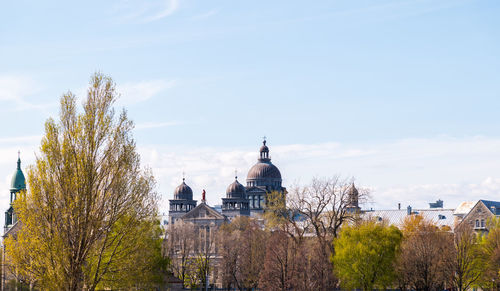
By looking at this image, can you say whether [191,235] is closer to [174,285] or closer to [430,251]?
[174,285]

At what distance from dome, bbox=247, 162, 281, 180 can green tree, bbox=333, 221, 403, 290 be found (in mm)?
93792

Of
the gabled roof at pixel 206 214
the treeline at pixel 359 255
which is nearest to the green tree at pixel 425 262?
the treeline at pixel 359 255

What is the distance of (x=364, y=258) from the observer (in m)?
72.9

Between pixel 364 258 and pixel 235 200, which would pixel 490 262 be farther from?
pixel 235 200

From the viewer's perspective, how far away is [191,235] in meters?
108

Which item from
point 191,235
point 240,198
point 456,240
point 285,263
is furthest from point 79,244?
point 240,198

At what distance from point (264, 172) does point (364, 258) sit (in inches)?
3780

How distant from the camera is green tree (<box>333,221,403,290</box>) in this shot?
72.8m

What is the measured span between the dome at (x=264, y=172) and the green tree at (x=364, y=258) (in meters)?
93.8

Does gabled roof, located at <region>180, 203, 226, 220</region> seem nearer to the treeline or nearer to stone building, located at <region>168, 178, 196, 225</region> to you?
stone building, located at <region>168, 178, 196, 225</region>

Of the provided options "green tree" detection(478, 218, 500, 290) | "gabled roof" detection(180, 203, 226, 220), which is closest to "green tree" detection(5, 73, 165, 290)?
"green tree" detection(478, 218, 500, 290)

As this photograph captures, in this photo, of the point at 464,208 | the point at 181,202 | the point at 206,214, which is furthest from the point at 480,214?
the point at 181,202

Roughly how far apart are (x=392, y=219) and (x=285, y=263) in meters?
73.3

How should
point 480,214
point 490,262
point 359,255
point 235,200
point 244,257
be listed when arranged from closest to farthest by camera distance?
point 359,255 → point 490,262 → point 244,257 → point 480,214 → point 235,200
